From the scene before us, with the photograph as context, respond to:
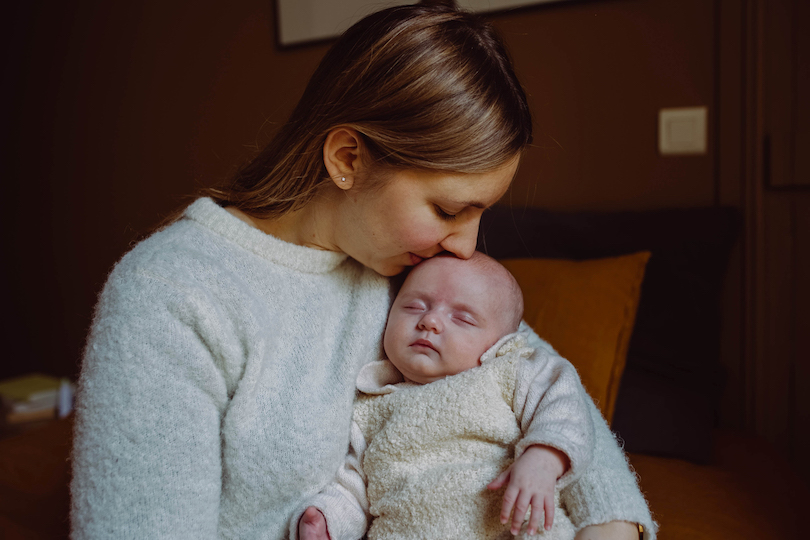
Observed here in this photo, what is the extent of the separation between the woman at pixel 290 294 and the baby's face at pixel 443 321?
4cm

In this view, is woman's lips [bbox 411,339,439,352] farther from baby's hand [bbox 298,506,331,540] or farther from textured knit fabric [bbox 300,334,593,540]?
baby's hand [bbox 298,506,331,540]

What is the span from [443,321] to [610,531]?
409 mm

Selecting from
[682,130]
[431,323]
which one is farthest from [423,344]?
[682,130]

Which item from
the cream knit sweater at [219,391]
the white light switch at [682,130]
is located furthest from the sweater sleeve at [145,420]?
the white light switch at [682,130]

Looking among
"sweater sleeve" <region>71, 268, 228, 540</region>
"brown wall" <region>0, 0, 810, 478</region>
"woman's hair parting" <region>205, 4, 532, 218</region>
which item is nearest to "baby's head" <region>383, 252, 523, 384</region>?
"woman's hair parting" <region>205, 4, 532, 218</region>

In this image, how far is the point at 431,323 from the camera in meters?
1.00

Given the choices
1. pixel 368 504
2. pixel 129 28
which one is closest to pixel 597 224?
pixel 368 504

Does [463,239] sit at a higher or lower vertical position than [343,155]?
lower

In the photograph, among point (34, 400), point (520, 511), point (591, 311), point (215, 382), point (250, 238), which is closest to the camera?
point (520, 511)

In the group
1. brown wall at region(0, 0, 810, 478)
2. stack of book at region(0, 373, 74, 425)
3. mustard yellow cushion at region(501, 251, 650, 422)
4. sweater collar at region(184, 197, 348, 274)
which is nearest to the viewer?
sweater collar at region(184, 197, 348, 274)

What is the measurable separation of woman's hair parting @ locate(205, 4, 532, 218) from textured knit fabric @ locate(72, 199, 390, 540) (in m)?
0.22

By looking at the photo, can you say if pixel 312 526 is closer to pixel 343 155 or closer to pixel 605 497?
pixel 605 497

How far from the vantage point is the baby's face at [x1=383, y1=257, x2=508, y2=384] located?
1.00 m

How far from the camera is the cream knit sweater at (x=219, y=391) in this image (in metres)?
0.77
